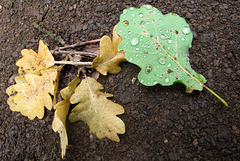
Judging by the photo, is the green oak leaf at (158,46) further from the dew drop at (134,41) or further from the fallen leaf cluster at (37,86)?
the fallen leaf cluster at (37,86)

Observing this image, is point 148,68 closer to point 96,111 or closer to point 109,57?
point 109,57

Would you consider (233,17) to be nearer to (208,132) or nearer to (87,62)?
(208,132)

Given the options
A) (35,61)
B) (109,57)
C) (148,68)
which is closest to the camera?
(148,68)

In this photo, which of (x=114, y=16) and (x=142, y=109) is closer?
(x=142, y=109)

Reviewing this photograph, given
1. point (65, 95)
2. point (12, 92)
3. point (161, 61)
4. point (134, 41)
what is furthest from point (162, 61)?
point (12, 92)

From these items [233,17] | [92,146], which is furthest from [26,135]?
[233,17]

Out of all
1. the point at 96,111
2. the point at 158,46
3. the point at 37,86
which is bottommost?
the point at 96,111

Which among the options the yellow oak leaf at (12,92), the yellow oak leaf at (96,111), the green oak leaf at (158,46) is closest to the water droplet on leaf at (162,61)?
the green oak leaf at (158,46)
